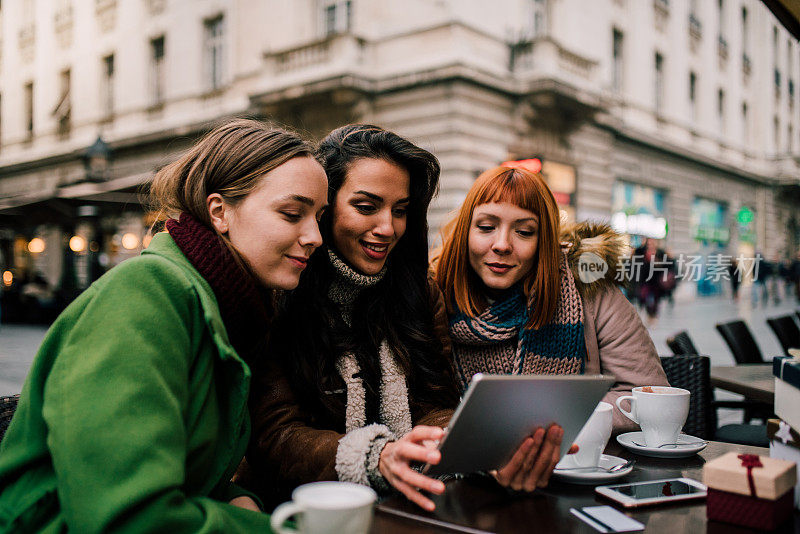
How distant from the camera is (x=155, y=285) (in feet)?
3.79

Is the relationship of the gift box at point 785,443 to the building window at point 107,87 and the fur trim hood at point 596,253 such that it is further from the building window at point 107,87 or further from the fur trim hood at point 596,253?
the building window at point 107,87

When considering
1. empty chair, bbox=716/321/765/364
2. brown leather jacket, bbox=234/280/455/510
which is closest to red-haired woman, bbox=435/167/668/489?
brown leather jacket, bbox=234/280/455/510

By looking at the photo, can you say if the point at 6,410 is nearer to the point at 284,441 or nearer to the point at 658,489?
the point at 284,441

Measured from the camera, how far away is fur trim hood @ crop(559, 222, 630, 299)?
2.35 m

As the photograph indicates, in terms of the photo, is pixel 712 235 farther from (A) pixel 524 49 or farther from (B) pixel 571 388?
(B) pixel 571 388

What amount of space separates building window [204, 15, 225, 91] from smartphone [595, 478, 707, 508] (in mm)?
13829

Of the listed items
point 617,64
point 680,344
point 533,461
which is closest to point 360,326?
point 533,461

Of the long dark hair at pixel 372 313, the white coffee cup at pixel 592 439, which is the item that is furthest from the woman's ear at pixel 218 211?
the white coffee cup at pixel 592 439

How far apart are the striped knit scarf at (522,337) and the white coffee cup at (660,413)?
0.60m

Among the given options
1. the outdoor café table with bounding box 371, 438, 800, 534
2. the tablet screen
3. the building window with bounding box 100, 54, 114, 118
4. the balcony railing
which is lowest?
the outdoor café table with bounding box 371, 438, 800, 534

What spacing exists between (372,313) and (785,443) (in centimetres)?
119

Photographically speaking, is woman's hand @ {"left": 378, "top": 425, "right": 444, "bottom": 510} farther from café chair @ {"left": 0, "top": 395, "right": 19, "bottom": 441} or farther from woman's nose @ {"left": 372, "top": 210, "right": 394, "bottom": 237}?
café chair @ {"left": 0, "top": 395, "right": 19, "bottom": 441}

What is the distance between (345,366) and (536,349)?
2.35 feet

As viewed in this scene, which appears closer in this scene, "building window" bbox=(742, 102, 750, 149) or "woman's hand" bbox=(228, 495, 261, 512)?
"woman's hand" bbox=(228, 495, 261, 512)
